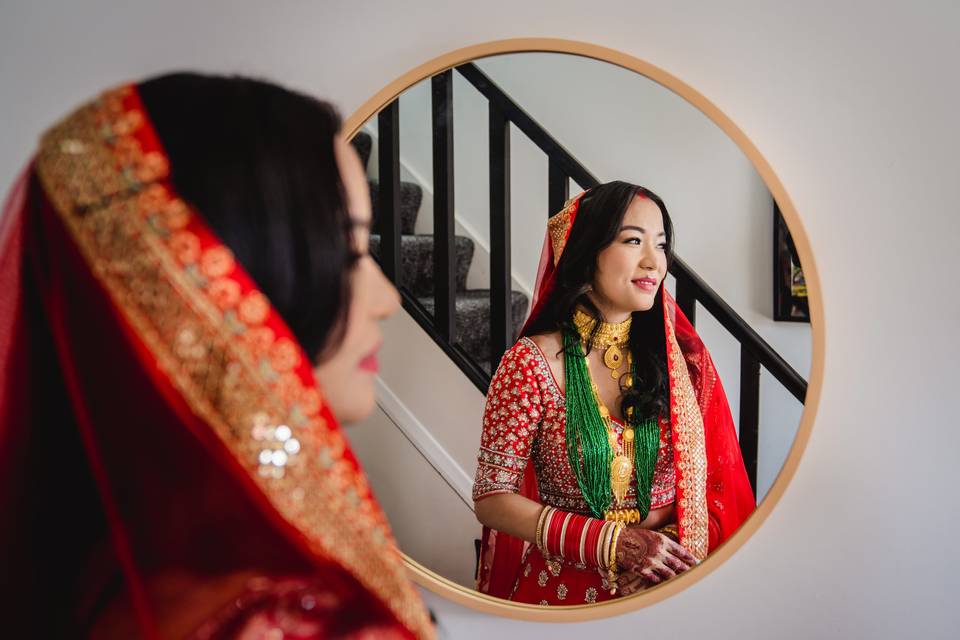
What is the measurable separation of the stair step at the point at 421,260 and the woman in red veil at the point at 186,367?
496 millimetres

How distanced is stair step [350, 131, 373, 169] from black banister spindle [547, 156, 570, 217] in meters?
0.26

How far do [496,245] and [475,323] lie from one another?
113 mm

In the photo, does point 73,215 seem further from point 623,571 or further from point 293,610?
point 623,571

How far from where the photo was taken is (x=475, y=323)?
2.91ft

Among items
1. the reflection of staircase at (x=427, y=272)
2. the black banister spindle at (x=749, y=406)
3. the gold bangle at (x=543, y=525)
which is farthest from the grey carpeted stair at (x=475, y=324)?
the black banister spindle at (x=749, y=406)

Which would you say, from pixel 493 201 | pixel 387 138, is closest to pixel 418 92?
pixel 387 138

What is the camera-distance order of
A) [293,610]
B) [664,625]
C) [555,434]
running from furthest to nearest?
[664,625] → [555,434] → [293,610]

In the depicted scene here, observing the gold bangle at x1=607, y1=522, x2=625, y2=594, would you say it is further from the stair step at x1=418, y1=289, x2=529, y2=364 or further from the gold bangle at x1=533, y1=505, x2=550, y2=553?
the stair step at x1=418, y1=289, x2=529, y2=364

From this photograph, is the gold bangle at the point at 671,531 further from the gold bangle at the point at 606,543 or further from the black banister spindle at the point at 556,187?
the black banister spindle at the point at 556,187

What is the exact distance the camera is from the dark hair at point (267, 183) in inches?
14.3

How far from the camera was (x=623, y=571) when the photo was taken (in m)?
0.88

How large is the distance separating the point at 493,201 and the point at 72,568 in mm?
642

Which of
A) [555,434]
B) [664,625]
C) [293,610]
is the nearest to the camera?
[293,610]

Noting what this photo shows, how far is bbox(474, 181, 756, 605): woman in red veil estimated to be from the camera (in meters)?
0.83
